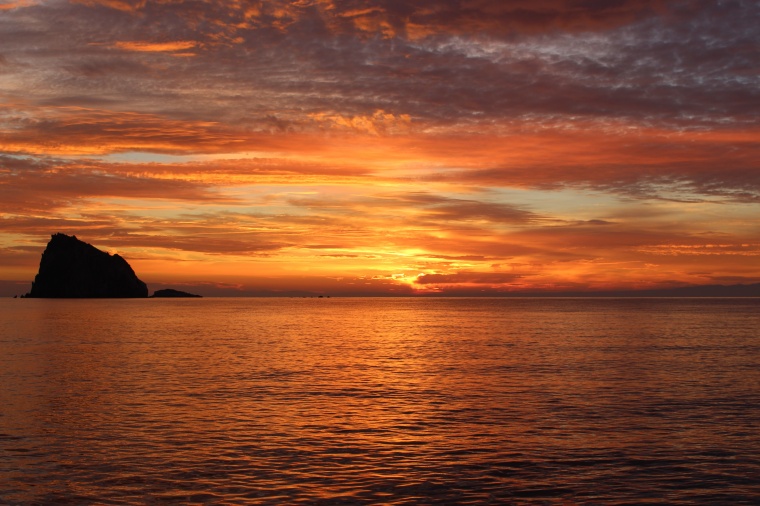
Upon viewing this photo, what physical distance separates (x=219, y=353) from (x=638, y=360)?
4127 centimetres

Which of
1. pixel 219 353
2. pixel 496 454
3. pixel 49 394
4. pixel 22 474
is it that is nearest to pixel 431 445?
pixel 496 454

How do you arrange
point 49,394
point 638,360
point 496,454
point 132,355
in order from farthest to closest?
point 132,355 < point 638,360 < point 49,394 < point 496,454

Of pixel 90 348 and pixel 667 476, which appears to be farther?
pixel 90 348

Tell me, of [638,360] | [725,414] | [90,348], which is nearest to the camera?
[725,414]

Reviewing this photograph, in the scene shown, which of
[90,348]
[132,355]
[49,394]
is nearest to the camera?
[49,394]

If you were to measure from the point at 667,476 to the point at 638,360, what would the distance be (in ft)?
134

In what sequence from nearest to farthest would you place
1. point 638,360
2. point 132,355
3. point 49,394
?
point 49,394
point 638,360
point 132,355

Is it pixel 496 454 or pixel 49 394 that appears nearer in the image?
pixel 496 454

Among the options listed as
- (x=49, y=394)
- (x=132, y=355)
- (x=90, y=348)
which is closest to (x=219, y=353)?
(x=132, y=355)

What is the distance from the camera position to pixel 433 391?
4328cm

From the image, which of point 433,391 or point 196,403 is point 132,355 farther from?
point 433,391

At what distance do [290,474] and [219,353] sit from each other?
4837cm

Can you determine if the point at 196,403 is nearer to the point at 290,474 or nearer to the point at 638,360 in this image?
the point at 290,474

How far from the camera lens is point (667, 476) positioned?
23203 millimetres
